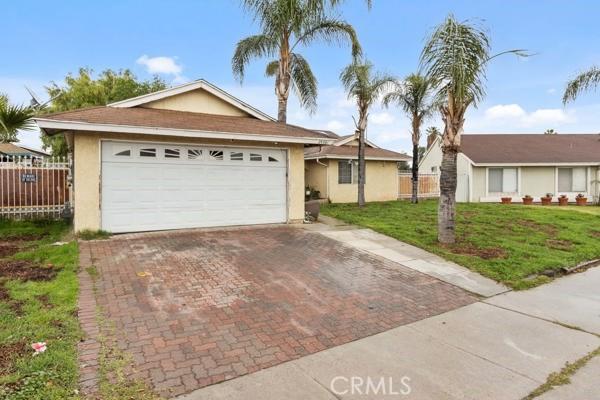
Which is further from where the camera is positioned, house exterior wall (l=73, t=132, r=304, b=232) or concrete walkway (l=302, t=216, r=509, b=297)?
house exterior wall (l=73, t=132, r=304, b=232)

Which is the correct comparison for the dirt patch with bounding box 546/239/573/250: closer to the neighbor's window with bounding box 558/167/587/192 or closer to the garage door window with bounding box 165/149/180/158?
the garage door window with bounding box 165/149/180/158

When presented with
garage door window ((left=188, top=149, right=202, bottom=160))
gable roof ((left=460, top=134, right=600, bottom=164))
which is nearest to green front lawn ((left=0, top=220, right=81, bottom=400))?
garage door window ((left=188, top=149, right=202, bottom=160))

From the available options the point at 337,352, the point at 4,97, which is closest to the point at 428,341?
the point at 337,352

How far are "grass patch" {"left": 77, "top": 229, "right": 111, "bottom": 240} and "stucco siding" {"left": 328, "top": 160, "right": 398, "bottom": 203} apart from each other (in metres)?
12.6

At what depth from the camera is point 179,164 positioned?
32.0 ft

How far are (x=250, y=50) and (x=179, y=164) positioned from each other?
734 cm

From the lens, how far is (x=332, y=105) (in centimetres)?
2095

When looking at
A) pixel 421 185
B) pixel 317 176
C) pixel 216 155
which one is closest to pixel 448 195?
pixel 216 155

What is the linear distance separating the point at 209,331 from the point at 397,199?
19.5m

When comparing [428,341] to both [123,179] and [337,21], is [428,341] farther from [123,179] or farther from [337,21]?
[337,21]

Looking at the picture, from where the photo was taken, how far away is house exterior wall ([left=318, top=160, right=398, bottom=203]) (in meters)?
19.7

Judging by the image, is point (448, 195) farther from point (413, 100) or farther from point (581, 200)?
point (581, 200)

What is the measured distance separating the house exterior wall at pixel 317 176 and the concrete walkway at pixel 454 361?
14395mm

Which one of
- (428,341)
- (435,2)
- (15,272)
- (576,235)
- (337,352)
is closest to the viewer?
(337,352)
